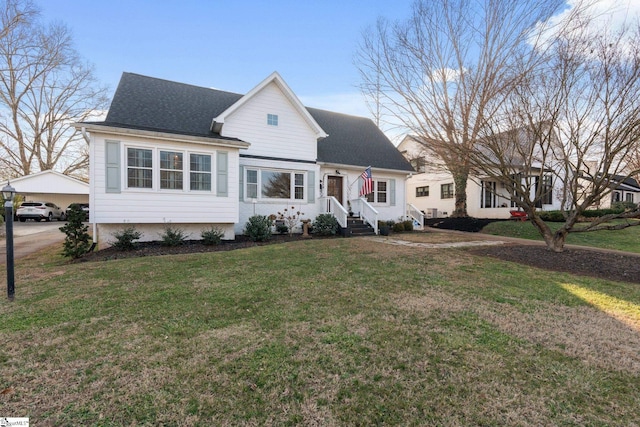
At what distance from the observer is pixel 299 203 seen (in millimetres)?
13578

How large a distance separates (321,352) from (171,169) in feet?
30.7

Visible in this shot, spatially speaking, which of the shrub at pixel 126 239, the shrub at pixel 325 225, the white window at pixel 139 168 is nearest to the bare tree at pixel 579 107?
the shrub at pixel 325 225

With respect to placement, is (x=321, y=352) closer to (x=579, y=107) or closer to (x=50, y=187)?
(x=579, y=107)

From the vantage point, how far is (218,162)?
10.9 m

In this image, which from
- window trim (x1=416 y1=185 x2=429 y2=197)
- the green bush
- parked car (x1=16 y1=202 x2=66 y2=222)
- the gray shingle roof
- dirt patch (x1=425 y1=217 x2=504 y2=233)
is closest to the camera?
the gray shingle roof

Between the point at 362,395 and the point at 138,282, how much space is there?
4.92m

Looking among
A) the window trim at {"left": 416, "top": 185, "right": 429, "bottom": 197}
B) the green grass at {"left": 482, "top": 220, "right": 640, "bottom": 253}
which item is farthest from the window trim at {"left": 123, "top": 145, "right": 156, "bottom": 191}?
the window trim at {"left": 416, "top": 185, "right": 429, "bottom": 197}

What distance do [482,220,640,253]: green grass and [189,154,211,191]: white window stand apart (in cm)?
1403

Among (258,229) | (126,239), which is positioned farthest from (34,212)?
(258,229)

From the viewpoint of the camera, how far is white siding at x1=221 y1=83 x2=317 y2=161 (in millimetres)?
12344

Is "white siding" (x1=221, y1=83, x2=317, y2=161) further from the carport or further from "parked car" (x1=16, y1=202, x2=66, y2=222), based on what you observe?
the carport

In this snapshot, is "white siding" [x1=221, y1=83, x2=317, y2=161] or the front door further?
the front door

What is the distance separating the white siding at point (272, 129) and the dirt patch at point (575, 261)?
8.18 meters

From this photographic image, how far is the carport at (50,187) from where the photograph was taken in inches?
1123
